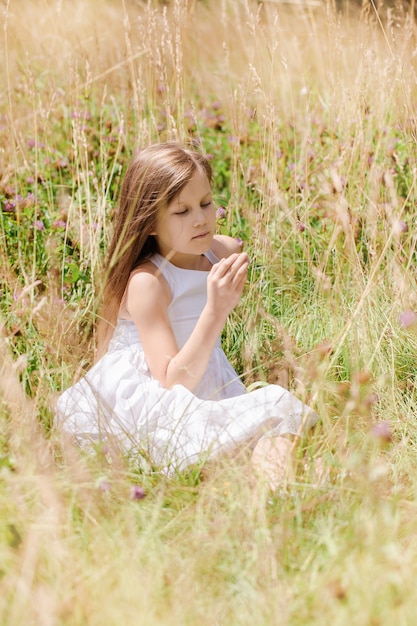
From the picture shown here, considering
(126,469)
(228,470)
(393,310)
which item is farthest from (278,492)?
(393,310)

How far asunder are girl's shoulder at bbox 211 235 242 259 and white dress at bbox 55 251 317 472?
0.16 m

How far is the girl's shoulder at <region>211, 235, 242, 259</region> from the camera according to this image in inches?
97.5

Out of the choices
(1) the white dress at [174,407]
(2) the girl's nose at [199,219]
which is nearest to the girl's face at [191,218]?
(2) the girl's nose at [199,219]

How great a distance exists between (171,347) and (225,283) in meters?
0.23

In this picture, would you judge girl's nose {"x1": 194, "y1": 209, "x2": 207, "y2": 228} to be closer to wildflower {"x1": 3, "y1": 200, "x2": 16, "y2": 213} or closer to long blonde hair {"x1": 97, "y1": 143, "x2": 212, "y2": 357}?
long blonde hair {"x1": 97, "y1": 143, "x2": 212, "y2": 357}

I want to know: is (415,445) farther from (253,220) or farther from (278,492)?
(253,220)

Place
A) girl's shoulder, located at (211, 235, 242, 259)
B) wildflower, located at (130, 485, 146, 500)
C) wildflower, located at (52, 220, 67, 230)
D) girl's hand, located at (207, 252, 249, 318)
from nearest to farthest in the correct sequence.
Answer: wildflower, located at (130, 485, 146, 500) → girl's hand, located at (207, 252, 249, 318) → girl's shoulder, located at (211, 235, 242, 259) → wildflower, located at (52, 220, 67, 230)

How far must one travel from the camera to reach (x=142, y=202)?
7.32 ft

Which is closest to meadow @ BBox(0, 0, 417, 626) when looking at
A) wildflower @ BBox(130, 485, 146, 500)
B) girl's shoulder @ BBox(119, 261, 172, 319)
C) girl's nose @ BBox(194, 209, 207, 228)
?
wildflower @ BBox(130, 485, 146, 500)

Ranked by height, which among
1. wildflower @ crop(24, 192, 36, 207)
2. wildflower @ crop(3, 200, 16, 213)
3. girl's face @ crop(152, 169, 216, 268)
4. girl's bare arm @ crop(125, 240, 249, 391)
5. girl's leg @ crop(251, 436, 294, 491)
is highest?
girl's face @ crop(152, 169, 216, 268)

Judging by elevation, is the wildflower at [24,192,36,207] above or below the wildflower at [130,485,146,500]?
above

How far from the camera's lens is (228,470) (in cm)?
179

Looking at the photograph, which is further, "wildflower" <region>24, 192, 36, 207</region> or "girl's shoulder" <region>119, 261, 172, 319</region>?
"wildflower" <region>24, 192, 36, 207</region>

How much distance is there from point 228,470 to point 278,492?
0.12m
